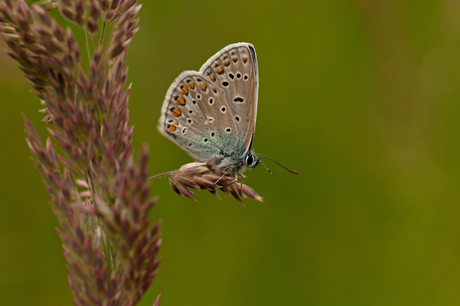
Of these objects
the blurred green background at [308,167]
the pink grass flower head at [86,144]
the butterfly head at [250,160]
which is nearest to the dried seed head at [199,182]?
the pink grass flower head at [86,144]

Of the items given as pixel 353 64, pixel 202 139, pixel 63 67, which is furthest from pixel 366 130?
pixel 63 67

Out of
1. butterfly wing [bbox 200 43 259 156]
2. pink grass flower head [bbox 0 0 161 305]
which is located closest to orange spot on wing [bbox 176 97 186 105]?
butterfly wing [bbox 200 43 259 156]

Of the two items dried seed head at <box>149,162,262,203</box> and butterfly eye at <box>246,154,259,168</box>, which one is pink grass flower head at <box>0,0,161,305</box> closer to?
dried seed head at <box>149,162,262,203</box>

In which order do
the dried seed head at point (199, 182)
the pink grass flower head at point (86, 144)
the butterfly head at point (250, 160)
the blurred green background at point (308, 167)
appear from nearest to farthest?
the pink grass flower head at point (86, 144)
the dried seed head at point (199, 182)
the blurred green background at point (308, 167)
the butterfly head at point (250, 160)

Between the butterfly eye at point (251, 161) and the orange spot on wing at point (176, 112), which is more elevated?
the orange spot on wing at point (176, 112)

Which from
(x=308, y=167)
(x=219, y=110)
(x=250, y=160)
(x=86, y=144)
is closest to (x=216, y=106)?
→ (x=219, y=110)

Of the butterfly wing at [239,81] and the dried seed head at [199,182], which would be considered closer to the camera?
the dried seed head at [199,182]

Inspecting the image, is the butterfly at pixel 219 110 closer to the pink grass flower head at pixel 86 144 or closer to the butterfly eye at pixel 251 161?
the butterfly eye at pixel 251 161

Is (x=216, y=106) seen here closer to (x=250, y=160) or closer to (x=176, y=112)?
(x=176, y=112)
